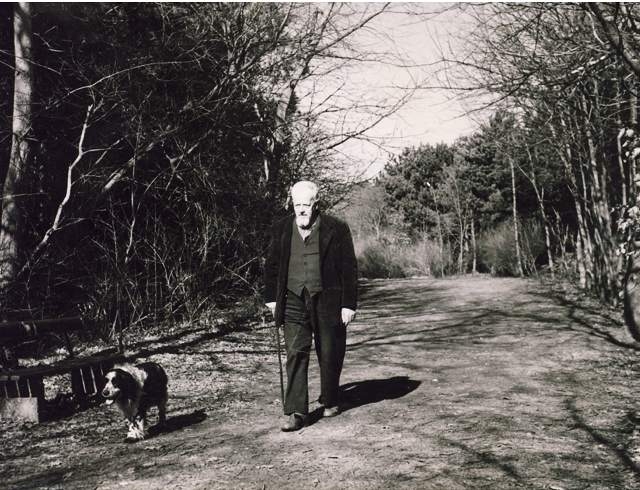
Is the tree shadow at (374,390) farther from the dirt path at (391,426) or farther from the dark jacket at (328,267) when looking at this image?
the dark jacket at (328,267)

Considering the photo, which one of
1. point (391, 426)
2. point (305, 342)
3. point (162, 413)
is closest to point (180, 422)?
point (162, 413)

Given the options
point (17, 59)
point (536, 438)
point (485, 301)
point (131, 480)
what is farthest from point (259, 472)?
point (485, 301)

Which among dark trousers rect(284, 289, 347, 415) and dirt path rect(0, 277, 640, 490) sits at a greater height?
dark trousers rect(284, 289, 347, 415)

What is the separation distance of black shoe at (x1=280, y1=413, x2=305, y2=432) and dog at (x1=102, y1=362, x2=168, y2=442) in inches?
42.1

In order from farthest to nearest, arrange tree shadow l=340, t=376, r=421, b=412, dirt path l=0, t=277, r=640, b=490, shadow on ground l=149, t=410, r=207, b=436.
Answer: tree shadow l=340, t=376, r=421, b=412 → shadow on ground l=149, t=410, r=207, b=436 → dirt path l=0, t=277, r=640, b=490

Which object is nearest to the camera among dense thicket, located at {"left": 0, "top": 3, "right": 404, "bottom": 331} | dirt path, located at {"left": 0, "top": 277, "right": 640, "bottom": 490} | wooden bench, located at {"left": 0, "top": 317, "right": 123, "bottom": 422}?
dirt path, located at {"left": 0, "top": 277, "right": 640, "bottom": 490}

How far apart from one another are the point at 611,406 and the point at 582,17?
4.69 meters

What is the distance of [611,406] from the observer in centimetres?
533

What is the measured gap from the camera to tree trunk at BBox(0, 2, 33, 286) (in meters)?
7.78

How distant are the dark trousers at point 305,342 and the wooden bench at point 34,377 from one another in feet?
7.42

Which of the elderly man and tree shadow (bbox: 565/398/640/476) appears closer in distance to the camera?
tree shadow (bbox: 565/398/640/476)

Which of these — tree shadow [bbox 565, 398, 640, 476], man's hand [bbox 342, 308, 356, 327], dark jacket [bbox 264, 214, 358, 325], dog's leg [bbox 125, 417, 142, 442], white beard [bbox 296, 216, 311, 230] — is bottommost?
tree shadow [bbox 565, 398, 640, 476]

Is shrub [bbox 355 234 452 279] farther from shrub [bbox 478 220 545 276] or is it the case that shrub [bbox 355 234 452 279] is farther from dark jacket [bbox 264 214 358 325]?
dark jacket [bbox 264 214 358 325]

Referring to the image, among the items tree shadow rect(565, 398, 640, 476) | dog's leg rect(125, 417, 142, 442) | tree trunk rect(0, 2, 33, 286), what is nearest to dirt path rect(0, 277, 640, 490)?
tree shadow rect(565, 398, 640, 476)
